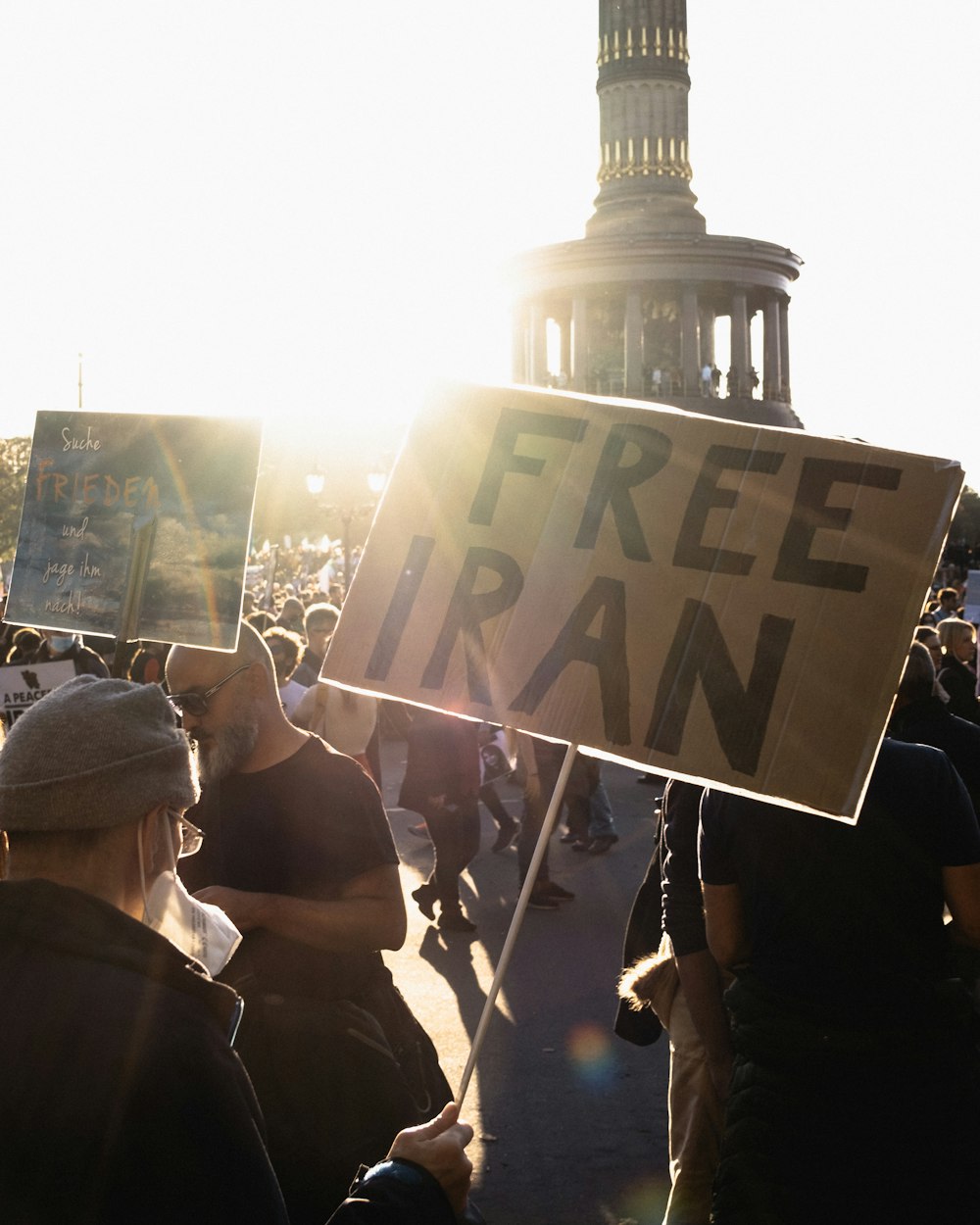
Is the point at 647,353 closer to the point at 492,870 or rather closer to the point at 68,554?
the point at 492,870

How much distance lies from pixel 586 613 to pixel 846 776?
0.61 meters

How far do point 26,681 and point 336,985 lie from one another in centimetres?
698

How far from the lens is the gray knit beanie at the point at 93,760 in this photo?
1921 millimetres

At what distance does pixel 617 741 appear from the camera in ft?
9.24

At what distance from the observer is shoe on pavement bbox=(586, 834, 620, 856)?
1077cm

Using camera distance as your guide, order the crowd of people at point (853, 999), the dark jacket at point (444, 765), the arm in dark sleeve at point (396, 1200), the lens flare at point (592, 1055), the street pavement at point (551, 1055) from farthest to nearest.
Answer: the dark jacket at point (444, 765) → the lens flare at point (592, 1055) → the street pavement at point (551, 1055) → the crowd of people at point (853, 999) → the arm in dark sleeve at point (396, 1200)

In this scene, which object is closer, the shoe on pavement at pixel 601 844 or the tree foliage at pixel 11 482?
the shoe on pavement at pixel 601 844

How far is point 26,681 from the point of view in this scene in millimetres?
9617

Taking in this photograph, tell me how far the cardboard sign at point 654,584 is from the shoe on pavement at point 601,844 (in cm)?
801

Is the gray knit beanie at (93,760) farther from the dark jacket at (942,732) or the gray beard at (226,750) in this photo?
the dark jacket at (942,732)

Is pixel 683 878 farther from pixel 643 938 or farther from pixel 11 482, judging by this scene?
pixel 11 482

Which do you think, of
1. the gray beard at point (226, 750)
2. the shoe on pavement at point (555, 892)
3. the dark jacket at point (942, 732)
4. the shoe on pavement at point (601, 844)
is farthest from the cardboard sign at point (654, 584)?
the shoe on pavement at point (601, 844)

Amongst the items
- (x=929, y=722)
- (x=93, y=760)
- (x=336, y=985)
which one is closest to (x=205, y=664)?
(x=336, y=985)

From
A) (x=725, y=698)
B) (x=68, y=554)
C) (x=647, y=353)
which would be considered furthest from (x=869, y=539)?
(x=647, y=353)
